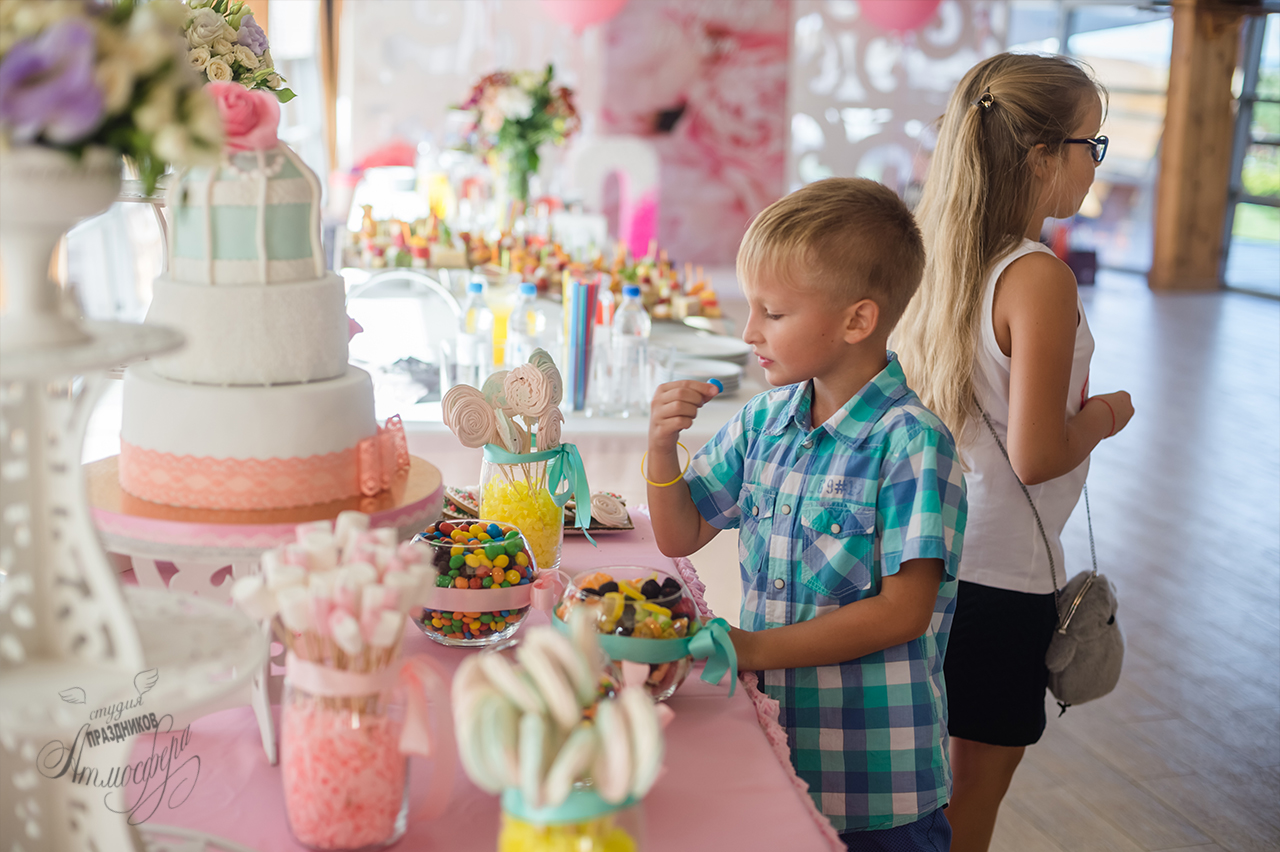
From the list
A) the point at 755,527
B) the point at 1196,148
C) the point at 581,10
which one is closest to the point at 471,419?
the point at 755,527

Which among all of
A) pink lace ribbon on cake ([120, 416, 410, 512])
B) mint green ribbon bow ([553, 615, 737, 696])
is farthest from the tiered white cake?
mint green ribbon bow ([553, 615, 737, 696])

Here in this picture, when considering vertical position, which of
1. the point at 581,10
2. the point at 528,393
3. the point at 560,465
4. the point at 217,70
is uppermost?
the point at 581,10

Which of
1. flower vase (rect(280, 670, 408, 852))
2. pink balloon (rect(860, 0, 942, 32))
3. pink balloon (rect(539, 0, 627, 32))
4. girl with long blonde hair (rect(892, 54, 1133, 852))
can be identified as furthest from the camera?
pink balloon (rect(860, 0, 942, 32))

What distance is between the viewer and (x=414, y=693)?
36.9 inches

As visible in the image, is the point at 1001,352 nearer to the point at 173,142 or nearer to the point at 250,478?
the point at 250,478

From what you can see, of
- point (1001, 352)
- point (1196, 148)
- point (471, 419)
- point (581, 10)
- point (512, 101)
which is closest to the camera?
point (471, 419)

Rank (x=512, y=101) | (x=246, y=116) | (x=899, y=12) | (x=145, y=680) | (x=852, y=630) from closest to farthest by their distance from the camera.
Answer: (x=145, y=680) → (x=246, y=116) → (x=852, y=630) → (x=512, y=101) → (x=899, y=12)

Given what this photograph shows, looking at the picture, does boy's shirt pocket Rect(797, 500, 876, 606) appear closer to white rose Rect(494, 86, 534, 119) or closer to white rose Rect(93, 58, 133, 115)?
white rose Rect(93, 58, 133, 115)

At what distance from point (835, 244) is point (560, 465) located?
540 mm

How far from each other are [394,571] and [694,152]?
9046 millimetres

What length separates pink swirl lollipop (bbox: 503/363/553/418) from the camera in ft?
5.36

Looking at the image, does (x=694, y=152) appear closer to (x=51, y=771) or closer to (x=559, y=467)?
(x=559, y=467)

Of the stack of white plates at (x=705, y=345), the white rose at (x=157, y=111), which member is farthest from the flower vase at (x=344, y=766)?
the stack of white plates at (x=705, y=345)

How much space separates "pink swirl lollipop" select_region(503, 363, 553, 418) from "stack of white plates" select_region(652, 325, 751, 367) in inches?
48.7
